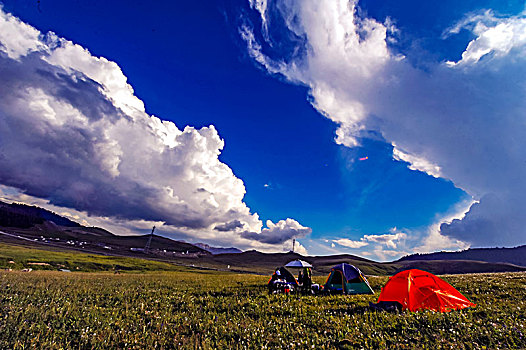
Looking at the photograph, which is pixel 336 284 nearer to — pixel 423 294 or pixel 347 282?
pixel 347 282

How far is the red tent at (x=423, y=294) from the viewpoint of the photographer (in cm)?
1109

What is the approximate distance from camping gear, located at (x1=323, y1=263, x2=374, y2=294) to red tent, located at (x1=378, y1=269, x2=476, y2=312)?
18.1ft

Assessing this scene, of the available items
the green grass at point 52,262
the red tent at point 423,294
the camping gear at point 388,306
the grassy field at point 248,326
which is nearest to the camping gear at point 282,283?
the grassy field at point 248,326

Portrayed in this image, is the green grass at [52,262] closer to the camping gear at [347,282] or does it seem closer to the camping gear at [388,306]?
the camping gear at [347,282]

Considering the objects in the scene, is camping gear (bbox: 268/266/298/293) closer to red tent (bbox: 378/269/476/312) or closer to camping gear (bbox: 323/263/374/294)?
camping gear (bbox: 323/263/374/294)

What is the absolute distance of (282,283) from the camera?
64.9ft

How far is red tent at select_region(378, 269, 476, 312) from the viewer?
436 inches

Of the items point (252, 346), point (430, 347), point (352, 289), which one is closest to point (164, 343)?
point (252, 346)

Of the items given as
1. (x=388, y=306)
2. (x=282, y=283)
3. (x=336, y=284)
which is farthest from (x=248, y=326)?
(x=336, y=284)

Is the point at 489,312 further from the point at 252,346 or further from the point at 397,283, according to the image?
the point at 252,346

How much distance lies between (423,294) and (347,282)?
7.32 metres

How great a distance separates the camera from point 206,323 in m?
9.62

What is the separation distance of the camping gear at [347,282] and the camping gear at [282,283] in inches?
116

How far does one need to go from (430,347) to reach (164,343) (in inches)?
320
